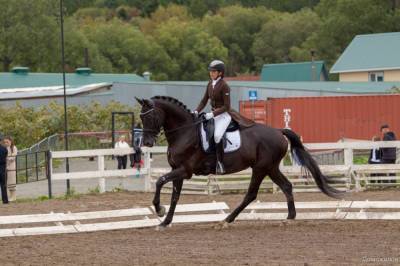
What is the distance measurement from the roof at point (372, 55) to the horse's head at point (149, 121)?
50586 mm

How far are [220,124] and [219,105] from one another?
A: 290 mm

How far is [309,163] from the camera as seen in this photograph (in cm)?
1427

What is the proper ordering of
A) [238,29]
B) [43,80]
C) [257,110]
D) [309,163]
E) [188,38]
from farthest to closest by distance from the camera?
[238,29]
[188,38]
[43,80]
[257,110]
[309,163]

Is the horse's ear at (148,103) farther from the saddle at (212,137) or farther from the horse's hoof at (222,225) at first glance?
the horse's hoof at (222,225)

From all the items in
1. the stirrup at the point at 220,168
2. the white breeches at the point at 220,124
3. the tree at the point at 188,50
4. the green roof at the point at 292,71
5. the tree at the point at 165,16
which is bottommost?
the stirrup at the point at 220,168

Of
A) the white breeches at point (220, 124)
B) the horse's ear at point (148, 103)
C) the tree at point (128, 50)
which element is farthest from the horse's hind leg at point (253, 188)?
the tree at point (128, 50)

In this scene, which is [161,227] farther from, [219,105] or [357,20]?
[357,20]

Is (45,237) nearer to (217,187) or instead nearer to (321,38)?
(217,187)

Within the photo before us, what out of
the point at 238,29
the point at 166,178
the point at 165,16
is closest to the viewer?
the point at 166,178

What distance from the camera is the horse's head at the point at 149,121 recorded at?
1290 cm

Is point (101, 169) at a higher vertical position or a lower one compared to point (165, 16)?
lower

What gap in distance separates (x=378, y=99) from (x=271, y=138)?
19837mm

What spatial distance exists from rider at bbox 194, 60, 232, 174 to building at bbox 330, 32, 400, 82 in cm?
4986

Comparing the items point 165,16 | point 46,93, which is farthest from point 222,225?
point 165,16
